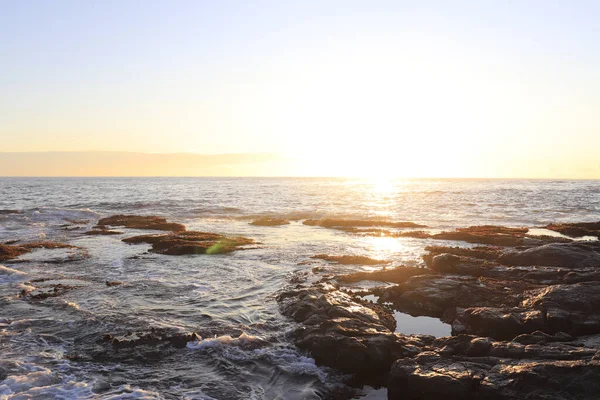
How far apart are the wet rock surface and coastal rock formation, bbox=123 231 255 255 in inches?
488

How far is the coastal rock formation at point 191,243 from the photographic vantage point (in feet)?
95.5

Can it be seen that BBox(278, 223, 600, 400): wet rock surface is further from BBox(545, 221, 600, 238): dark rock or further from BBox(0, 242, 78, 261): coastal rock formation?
BBox(0, 242, 78, 261): coastal rock formation

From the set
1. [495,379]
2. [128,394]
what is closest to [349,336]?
[495,379]

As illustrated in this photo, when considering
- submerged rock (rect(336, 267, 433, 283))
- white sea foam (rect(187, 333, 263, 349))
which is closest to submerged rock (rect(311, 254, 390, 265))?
submerged rock (rect(336, 267, 433, 283))

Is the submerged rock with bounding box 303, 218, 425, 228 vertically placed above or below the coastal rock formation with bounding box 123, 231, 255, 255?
above

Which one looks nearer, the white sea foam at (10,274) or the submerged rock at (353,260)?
the white sea foam at (10,274)

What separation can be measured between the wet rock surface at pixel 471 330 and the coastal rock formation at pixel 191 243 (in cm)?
1241

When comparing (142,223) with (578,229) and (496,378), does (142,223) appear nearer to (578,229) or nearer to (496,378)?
(496,378)

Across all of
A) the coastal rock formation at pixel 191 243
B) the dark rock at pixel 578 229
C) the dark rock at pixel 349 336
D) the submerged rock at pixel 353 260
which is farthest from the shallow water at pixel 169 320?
the dark rock at pixel 578 229

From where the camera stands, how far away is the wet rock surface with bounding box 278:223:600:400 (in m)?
9.03

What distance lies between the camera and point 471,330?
43.4 ft

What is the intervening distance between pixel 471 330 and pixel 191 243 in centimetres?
2215

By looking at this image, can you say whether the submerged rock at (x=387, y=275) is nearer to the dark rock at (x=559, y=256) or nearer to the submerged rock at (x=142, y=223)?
the dark rock at (x=559, y=256)

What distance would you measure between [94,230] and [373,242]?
26.6m
